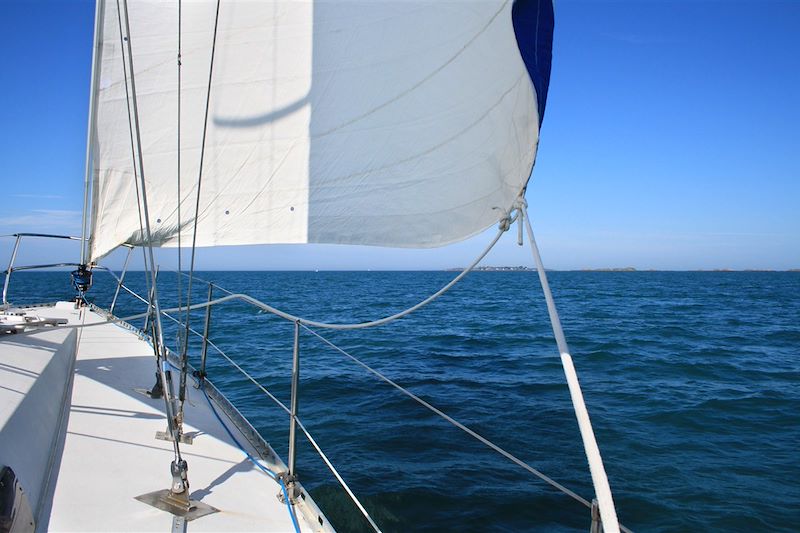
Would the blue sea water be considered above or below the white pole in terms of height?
below

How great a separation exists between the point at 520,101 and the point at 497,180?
0.31 m

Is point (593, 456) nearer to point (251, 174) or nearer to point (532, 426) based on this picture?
point (251, 174)

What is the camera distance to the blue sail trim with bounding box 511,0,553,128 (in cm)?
179

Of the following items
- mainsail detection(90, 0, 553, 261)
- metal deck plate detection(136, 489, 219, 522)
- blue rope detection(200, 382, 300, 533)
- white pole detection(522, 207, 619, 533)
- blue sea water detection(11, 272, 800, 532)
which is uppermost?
mainsail detection(90, 0, 553, 261)

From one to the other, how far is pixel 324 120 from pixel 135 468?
187 cm

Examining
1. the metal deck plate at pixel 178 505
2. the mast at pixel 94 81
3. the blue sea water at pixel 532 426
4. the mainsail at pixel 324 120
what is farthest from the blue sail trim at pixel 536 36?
the blue sea water at pixel 532 426

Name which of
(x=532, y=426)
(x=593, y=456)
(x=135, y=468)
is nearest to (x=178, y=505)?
(x=135, y=468)

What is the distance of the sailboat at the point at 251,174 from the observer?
197 cm

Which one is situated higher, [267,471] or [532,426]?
[267,471]

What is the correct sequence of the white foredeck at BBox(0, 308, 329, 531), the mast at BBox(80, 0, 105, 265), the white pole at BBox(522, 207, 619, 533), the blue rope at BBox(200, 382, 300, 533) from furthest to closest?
the mast at BBox(80, 0, 105, 265) < the blue rope at BBox(200, 382, 300, 533) < the white foredeck at BBox(0, 308, 329, 531) < the white pole at BBox(522, 207, 619, 533)

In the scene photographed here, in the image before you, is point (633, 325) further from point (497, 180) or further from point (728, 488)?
point (497, 180)

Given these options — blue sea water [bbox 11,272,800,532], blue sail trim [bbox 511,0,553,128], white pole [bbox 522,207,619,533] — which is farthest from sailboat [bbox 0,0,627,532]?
blue sea water [bbox 11,272,800,532]

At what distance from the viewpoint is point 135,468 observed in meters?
2.34

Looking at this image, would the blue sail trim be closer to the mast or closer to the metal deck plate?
the metal deck plate
